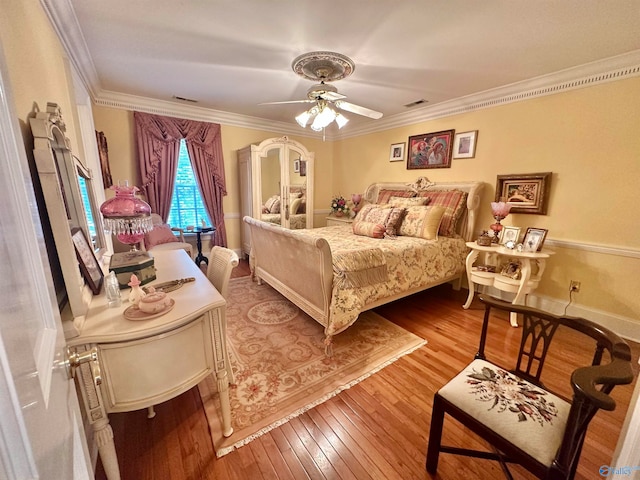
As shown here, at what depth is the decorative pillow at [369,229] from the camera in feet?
9.98

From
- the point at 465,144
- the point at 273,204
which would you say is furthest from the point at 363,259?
the point at 273,204

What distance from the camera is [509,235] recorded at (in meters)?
2.69

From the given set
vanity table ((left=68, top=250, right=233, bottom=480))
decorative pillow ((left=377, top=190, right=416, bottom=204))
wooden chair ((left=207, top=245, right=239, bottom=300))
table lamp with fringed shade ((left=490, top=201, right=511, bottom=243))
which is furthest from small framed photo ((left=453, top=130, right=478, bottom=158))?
vanity table ((left=68, top=250, right=233, bottom=480))

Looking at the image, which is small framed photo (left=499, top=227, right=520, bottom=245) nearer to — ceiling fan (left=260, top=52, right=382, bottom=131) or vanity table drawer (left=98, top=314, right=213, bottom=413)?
ceiling fan (left=260, top=52, right=382, bottom=131)

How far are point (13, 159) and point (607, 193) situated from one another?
12.0ft

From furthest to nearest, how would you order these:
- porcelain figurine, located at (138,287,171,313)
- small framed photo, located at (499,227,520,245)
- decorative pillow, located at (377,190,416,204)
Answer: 1. decorative pillow, located at (377,190,416,204)
2. small framed photo, located at (499,227,520,245)
3. porcelain figurine, located at (138,287,171,313)

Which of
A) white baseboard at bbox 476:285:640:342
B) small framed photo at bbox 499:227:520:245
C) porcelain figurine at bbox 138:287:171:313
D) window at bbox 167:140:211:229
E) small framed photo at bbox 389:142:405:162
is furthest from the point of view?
small framed photo at bbox 389:142:405:162

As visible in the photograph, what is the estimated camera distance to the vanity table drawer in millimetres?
1027

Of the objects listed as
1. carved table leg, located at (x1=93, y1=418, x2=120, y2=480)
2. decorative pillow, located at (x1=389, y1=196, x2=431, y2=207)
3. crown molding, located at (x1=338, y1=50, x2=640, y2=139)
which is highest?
crown molding, located at (x1=338, y1=50, x2=640, y2=139)

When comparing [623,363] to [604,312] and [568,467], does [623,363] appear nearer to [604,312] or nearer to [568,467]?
[568,467]

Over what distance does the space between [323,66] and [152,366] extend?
8.28 feet

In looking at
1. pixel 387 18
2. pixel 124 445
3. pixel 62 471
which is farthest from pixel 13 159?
pixel 387 18

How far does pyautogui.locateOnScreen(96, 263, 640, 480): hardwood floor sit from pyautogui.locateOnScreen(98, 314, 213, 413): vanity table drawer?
0.45 m

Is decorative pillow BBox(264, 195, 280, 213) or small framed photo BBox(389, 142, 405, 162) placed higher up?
small framed photo BBox(389, 142, 405, 162)
